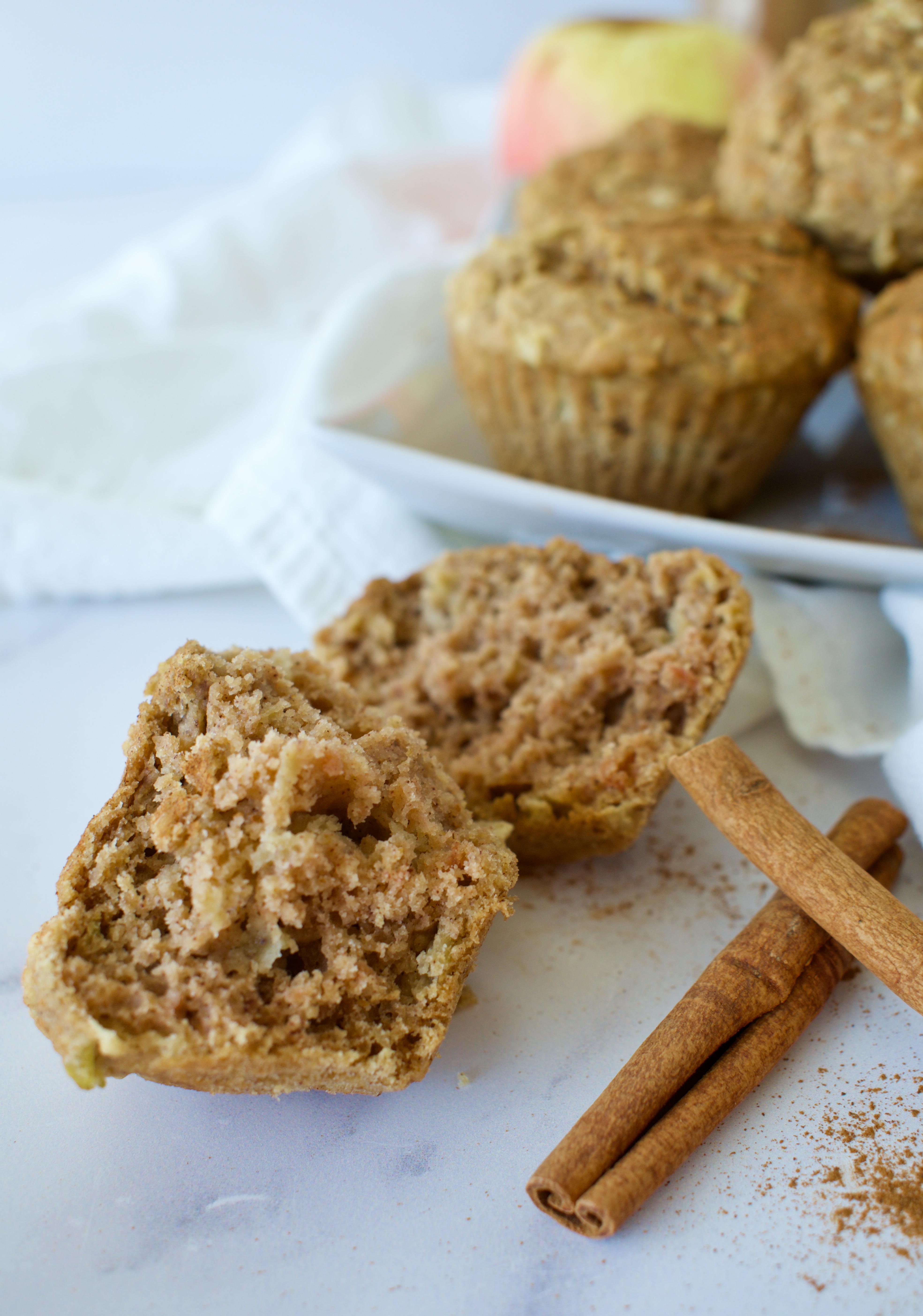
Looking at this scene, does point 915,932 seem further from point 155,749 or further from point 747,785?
point 155,749

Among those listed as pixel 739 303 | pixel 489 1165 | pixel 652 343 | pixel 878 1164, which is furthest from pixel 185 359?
pixel 878 1164

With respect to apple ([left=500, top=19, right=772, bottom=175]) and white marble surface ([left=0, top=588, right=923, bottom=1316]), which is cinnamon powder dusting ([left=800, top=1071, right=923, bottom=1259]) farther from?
apple ([left=500, top=19, right=772, bottom=175])

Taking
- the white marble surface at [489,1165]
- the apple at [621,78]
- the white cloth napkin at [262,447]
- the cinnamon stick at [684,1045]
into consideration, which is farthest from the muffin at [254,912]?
the apple at [621,78]

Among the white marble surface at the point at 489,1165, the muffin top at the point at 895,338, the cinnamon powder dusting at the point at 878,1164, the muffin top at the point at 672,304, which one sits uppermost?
the muffin top at the point at 672,304

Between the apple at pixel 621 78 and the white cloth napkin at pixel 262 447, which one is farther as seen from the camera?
the apple at pixel 621 78

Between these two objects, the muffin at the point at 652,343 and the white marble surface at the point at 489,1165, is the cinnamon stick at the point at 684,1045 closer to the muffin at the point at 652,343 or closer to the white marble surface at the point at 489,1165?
the white marble surface at the point at 489,1165

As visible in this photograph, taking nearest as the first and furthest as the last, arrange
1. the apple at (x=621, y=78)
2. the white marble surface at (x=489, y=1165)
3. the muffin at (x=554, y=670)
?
the white marble surface at (x=489, y=1165) < the muffin at (x=554, y=670) < the apple at (x=621, y=78)

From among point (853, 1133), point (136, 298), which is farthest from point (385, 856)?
point (136, 298)

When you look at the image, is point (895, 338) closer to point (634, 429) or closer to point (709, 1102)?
point (634, 429)
